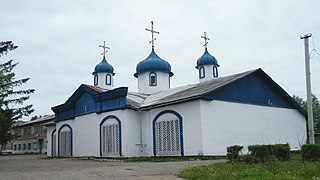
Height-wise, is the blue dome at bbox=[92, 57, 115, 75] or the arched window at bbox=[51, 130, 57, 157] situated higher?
the blue dome at bbox=[92, 57, 115, 75]

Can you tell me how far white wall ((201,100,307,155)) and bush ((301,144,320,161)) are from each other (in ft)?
25.8

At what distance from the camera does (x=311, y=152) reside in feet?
43.0

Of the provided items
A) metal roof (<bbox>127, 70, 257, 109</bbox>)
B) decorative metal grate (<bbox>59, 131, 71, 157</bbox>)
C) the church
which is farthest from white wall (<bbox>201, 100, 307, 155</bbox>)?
decorative metal grate (<bbox>59, 131, 71, 157</bbox>)

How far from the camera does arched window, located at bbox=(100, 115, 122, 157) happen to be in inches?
942

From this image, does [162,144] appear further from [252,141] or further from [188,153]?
[252,141]

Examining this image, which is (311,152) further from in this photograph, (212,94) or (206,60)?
(206,60)

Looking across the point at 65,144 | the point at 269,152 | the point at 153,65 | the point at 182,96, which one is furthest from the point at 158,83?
the point at 269,152

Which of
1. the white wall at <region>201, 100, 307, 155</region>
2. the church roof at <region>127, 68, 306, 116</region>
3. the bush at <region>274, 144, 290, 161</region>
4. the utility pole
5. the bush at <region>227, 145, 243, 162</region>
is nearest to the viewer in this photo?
the bush at <region>274, 144, 290, 161</region>

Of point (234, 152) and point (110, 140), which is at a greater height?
point (110, 140)

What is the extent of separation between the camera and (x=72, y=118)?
29453 mm

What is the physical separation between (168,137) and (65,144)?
11576 millimetres

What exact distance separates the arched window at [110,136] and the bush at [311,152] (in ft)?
42.4

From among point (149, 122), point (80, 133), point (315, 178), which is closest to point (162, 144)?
point (149, 122)

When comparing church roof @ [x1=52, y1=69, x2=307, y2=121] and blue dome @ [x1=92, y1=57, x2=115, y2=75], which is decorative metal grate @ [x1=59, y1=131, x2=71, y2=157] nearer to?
church roof @ [x1=52, y1=69, x2=307, y2=121]
